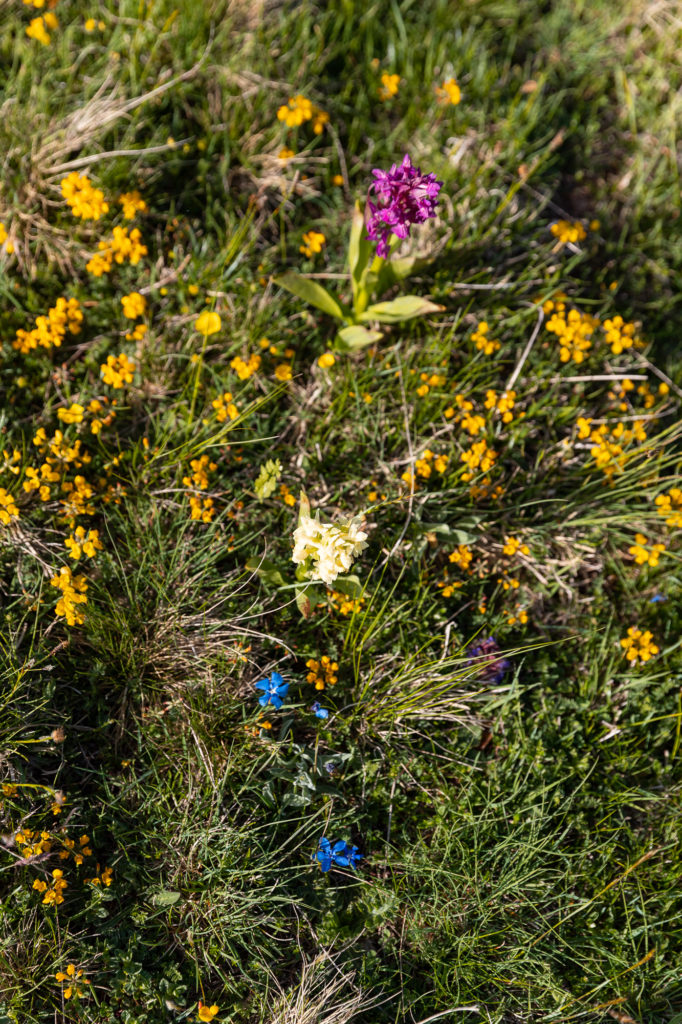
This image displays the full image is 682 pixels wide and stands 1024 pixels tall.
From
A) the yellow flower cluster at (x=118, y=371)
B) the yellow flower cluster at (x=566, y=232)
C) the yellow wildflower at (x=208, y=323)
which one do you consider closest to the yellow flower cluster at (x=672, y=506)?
the yellow flower cluster at (x=566, y=232)

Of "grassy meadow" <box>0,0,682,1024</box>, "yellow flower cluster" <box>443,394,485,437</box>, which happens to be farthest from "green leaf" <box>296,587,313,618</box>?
"yellow flower cluster" <box>443,394,485,437</box>

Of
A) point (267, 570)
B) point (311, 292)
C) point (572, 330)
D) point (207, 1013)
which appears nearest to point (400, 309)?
point (311, 292)

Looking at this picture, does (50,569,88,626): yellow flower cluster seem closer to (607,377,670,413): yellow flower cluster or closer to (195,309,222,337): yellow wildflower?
(195,309,222,337): yellow wildflower

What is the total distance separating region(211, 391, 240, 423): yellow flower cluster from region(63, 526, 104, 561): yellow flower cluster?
1.87ft

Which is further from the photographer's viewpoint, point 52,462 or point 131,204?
point 131,204

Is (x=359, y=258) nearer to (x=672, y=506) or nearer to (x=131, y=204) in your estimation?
(x=131, y=204)

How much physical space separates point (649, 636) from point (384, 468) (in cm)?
111

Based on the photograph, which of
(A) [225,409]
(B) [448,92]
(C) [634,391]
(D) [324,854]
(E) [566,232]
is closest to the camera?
(D) [324,854]

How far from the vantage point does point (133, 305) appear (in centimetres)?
269

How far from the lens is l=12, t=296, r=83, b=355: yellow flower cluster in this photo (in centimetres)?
263

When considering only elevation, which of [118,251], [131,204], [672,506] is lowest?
[672,506]

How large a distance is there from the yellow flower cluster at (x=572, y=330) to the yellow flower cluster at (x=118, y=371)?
1585 mm

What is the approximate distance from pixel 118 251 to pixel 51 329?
16.1 inches

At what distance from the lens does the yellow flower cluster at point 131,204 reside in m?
2.79
